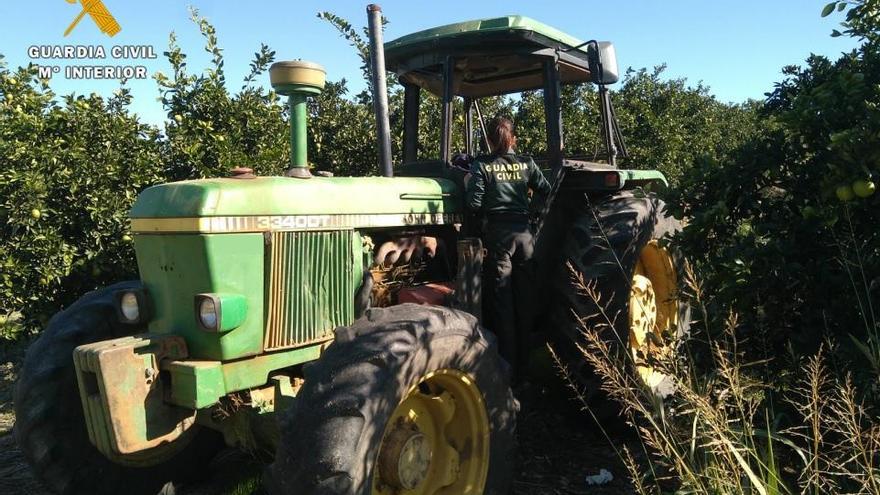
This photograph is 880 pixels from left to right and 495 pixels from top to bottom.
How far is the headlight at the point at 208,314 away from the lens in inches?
108

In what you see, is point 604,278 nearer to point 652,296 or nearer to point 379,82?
point 652,296

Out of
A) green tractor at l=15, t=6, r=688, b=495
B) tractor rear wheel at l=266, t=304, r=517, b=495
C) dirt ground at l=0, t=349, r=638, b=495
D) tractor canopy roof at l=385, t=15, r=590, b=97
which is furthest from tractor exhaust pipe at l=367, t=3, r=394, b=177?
dirt ground at l=0, t=349, r=638, b=495

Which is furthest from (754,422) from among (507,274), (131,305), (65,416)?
(65,416)

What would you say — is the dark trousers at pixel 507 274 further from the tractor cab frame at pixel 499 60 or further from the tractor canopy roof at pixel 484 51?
the tractor canopy roof at pixel 484 51

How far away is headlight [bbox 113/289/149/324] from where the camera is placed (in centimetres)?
296

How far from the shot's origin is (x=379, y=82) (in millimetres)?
4121

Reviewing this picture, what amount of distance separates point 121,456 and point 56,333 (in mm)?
823

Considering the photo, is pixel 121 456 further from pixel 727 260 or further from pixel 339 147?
pixel 339 147

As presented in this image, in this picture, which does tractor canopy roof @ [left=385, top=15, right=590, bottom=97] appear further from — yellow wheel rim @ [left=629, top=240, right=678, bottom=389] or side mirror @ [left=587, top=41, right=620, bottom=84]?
yellow wheel rim @ [left=629, top=240, right=678, bottom=389]

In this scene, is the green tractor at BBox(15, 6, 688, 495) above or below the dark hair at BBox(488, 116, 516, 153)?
below

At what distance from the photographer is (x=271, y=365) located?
3012 mm

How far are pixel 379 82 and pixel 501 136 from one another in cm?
83

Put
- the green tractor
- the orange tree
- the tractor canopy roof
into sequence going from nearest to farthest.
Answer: the green tractor → the orange tree → the tractor canopy roof

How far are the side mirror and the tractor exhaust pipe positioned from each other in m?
1.24
